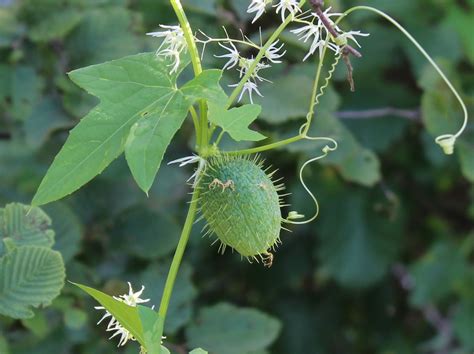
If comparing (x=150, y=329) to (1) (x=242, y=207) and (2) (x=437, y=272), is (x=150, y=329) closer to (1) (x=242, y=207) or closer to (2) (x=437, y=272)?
(1) (x=242, y=207)

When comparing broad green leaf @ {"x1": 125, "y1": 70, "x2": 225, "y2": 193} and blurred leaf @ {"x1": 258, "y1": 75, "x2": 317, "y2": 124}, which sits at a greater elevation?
broad green leaf @ {"x1": 125, "y1": 70, "x2": 225, "y2": 193}

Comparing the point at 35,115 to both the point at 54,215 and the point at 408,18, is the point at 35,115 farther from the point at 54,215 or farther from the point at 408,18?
the point at 408,18

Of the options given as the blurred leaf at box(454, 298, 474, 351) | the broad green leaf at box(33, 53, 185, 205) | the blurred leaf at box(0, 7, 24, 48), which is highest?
the broad green leaf at box(33, 53, 185, 205)

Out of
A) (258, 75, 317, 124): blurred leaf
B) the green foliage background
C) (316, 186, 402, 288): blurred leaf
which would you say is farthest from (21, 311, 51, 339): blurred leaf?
(316, 186, 402, 288): blurred leaf

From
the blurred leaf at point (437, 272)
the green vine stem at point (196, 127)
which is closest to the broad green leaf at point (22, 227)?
the green vine stem at point (196, 127)

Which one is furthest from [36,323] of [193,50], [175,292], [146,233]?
[193,50]

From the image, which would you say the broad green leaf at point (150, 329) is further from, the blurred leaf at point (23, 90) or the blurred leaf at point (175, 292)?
the blurred leaf at point (23, 90)

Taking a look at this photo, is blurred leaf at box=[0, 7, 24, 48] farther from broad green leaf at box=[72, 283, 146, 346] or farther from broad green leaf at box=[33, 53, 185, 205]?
broad green leaf at box=[72, 283, 146, 346]
